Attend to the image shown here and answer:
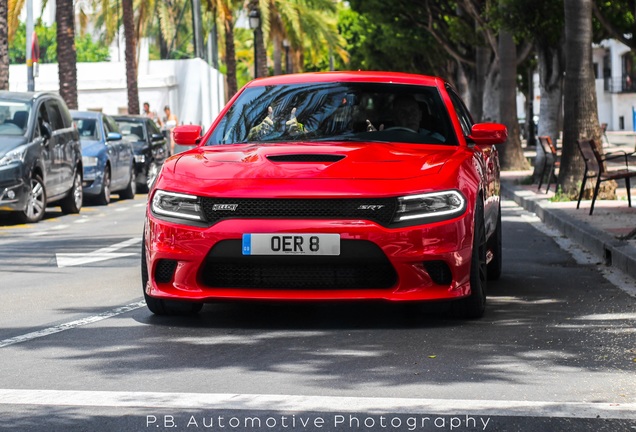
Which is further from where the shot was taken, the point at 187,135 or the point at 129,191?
the point at 129,191

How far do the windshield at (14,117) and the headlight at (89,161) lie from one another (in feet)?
12.3

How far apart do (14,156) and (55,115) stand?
93.1 inches

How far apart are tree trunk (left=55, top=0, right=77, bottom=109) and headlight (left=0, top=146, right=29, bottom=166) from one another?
46.7ft

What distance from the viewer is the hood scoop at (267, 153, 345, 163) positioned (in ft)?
27.0

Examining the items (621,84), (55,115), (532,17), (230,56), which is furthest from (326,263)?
(621,84)

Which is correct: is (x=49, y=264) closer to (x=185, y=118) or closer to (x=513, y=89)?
(x=513, y=89)

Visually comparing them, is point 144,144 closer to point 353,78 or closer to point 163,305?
point 353,78

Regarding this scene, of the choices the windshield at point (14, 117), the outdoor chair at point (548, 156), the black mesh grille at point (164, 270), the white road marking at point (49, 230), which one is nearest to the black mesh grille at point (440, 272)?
the black mesh grille at point (164, 270)

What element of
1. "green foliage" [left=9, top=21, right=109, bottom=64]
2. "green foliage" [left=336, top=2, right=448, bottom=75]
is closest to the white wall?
"green foliage" [left=336, top=2, right=448, bottom=75]

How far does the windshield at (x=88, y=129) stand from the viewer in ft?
80.4

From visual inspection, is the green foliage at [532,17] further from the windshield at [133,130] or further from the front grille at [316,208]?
the front grille at [316,208]

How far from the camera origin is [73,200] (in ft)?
70.3

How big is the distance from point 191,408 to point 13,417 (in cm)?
72

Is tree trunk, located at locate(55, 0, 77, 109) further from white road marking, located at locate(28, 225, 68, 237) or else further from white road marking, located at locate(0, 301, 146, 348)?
white road marking, located at locate(0, 301, 146, 348)
